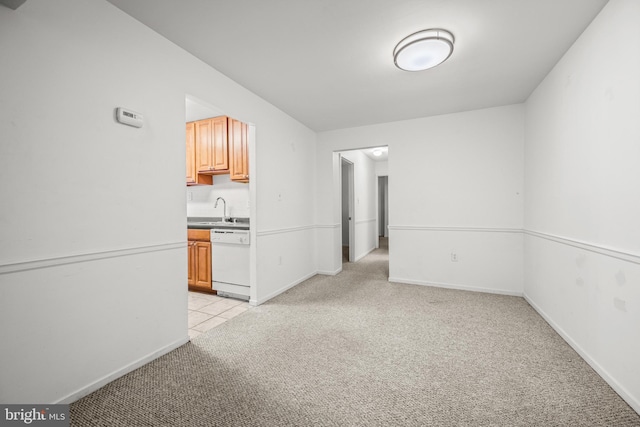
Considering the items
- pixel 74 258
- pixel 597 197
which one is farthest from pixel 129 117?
pixel 597 197

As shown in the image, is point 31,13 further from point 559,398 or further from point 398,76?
point 559,398

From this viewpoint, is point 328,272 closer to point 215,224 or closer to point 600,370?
point 215,224

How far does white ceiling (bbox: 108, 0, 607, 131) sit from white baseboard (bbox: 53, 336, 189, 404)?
239 centimetres

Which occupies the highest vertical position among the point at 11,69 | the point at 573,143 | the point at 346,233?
the point at 11,69

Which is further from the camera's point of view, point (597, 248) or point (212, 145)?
point (212, 145)

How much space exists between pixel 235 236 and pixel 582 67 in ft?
11.6

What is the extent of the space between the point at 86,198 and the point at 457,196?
155 inches

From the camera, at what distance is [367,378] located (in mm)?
1702

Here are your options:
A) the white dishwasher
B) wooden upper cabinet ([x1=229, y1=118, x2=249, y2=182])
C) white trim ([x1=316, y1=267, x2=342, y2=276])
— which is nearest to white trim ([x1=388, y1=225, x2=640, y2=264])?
white trim ([x1=316, y1=267, x2=342, y2=276])

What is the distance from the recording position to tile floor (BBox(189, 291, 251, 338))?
2.52m

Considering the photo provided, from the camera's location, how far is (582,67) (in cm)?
197

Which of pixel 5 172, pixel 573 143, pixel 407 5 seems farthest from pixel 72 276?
pixel 573 143

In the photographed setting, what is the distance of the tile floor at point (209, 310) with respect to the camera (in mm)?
2521

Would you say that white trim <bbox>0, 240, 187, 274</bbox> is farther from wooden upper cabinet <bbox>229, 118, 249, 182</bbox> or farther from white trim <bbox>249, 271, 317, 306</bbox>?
wooden upper cabinet <bbox>229, 118, 249, 182</bbox>
